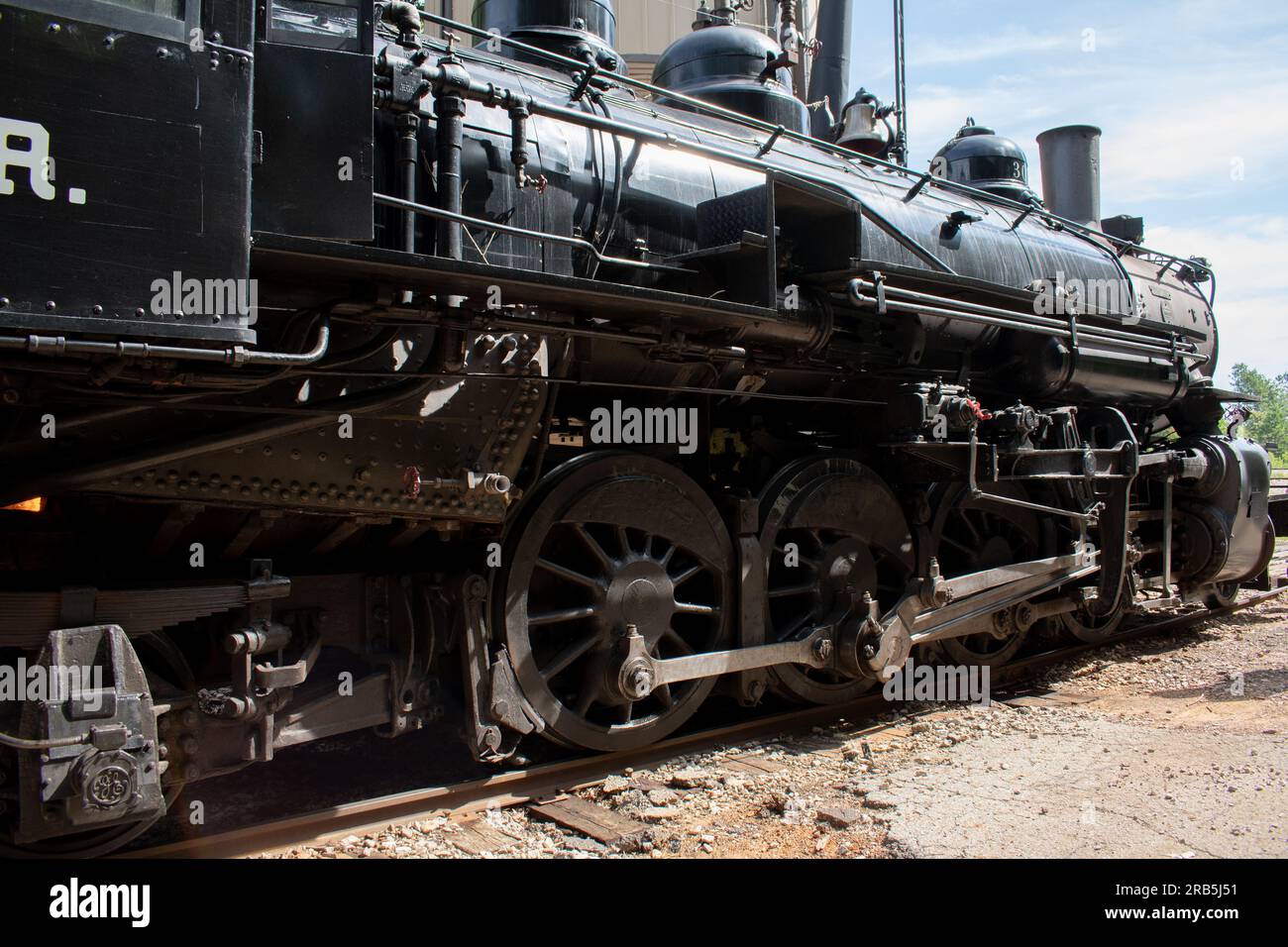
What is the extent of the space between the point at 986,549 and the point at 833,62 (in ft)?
20.0

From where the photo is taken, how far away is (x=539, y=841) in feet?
13.2

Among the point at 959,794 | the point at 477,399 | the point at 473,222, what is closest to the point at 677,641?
the point at 959,794

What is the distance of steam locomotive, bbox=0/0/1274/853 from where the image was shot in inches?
111

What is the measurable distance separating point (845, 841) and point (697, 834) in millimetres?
598

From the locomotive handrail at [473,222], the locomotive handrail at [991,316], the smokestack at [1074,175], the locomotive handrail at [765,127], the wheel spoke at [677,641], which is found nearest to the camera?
the locomotive handrail at [473,222]

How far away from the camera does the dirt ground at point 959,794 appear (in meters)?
3.96

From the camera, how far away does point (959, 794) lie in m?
4.60

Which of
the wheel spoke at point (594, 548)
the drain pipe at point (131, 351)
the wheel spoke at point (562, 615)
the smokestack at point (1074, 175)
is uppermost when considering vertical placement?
the smokestack at point (1074, 175)

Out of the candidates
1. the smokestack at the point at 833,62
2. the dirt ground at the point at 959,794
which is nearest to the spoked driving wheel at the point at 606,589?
the dirt ground at the point at 959,794

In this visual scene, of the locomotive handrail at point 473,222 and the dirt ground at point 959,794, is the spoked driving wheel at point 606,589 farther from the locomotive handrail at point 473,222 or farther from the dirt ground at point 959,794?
the locomotive handrail at point 473,222

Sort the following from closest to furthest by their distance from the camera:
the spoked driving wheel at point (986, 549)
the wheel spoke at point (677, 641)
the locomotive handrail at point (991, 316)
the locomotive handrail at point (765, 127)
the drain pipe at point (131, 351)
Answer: the drain pipe at point (131, 351), the locomotive handrail at point (765, 127), the wheel spoke at point (677, 641), the locomotive handrail at point (991, 316), the spoked driving wheel at point (986, 549)

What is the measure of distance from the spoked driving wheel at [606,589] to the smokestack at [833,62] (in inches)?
277

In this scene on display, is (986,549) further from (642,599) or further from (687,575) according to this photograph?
(642,599)
